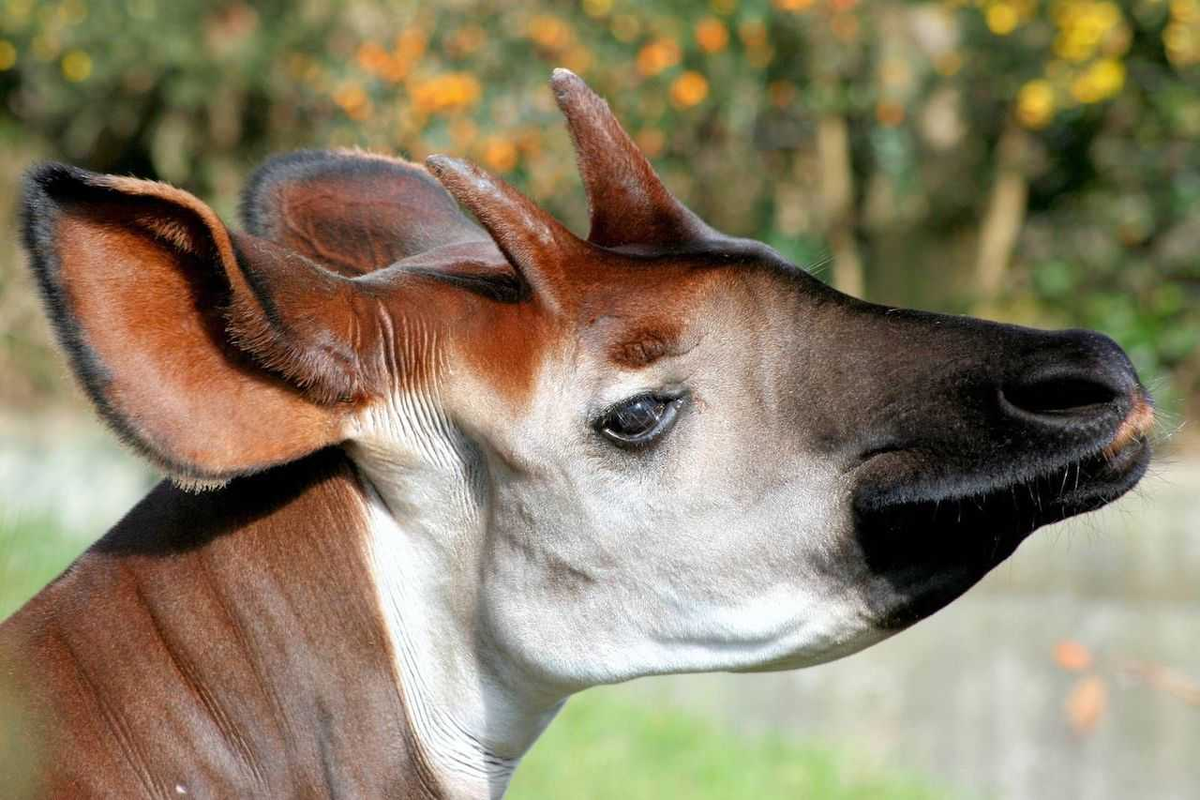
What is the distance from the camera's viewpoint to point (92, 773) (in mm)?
2053

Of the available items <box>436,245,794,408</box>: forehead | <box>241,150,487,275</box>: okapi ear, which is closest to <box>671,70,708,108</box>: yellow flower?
<box>241,150,487,275</box>: okapi ear

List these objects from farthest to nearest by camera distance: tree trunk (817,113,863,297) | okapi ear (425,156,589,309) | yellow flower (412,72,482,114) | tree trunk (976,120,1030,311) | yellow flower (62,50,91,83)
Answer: yellow flower (62,50,91,83), tree trunk (817,113,863,297), tree trunk (976,120,1030,311), yellow flower (412,72,482,114), okapi ear (425,156,589,309)

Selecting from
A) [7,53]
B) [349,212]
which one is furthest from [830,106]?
[349,212]

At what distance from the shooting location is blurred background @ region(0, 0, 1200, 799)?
5.88 m

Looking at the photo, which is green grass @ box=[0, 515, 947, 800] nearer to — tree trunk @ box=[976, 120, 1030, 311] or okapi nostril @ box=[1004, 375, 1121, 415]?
tree trunk @ box=[976, 120, 1030, 311]


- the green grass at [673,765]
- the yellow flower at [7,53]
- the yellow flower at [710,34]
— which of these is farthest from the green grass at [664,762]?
the yellow flower at [7,53]

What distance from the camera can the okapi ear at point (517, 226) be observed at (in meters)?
2.03

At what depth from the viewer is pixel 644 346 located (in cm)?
204

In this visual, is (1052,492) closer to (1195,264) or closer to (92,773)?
(92,773)

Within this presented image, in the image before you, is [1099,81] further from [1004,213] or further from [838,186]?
[838,186]

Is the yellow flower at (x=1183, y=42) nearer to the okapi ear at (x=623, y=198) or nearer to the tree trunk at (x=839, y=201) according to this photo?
the tree trunk at (x=839, y=201)

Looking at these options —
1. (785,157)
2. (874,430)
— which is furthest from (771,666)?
(785,157)

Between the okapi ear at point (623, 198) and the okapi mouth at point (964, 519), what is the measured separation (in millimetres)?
431

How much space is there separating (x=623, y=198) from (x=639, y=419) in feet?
1.08
